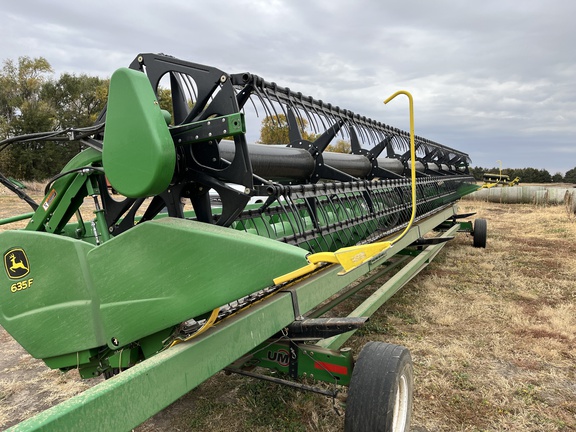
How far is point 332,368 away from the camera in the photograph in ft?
7.93

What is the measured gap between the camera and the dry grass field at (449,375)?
2.84m

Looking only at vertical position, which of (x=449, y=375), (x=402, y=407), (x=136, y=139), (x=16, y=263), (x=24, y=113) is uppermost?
(x=24, y=113)

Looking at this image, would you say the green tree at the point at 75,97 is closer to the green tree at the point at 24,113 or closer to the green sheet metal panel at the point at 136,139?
the green tree at the point at 24,113

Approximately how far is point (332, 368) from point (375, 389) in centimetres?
30

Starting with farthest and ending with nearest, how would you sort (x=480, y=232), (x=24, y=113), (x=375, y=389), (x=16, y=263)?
(x=24, y=113) → (x=480, y=232) → (x=16, y=263) → (x=375, y=389)

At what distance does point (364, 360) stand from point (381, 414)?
277 millimetres

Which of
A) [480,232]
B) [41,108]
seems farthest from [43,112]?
[480,232]

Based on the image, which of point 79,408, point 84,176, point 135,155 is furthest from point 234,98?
point 79,408

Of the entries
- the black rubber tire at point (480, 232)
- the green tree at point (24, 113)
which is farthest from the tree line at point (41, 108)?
the black rubber tire at point (480, 232)

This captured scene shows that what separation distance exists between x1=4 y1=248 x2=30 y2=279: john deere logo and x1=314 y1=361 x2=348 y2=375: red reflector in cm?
167

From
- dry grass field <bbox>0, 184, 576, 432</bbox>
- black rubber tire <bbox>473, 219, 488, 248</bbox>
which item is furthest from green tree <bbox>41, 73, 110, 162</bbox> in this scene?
dry grass field <bbox>0, 184, 576, 432</bbox>

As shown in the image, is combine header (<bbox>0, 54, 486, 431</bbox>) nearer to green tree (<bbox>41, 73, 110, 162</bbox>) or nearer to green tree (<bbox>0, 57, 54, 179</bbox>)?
green tree (<bbox>0, 57, 54, 179</bbox>)

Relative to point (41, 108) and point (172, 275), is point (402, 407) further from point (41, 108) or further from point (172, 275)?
point (41, 108)

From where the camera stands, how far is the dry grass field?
112 inches
